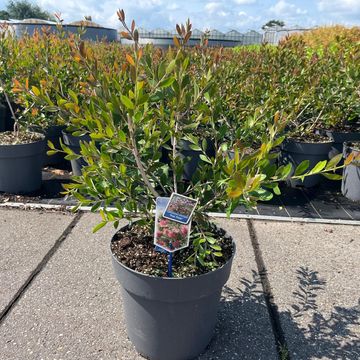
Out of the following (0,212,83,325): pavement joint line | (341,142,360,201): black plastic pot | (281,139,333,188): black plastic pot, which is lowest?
(0,212,83,325): pavement joint line

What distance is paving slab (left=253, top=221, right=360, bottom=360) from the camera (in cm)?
212

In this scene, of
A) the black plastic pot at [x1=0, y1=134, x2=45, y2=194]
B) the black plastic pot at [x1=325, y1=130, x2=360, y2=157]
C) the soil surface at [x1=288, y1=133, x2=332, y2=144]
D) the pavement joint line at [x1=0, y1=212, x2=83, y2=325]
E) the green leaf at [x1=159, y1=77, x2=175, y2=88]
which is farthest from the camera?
the black plastic pot at [x1=325, y1=130, x2=360, y2=157]

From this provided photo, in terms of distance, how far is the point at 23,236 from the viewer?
315cm

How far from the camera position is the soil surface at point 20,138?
3964 millimetres

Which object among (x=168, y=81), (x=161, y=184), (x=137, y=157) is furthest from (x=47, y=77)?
(x=168, y=81)

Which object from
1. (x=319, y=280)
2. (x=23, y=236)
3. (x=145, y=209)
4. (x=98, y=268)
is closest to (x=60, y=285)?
(x=98, y=268)

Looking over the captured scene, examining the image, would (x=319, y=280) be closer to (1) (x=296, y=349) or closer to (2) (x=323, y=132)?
(1) (x=296, y=349)

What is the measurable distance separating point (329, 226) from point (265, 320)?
5.26 feet

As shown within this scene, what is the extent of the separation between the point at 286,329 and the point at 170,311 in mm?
856

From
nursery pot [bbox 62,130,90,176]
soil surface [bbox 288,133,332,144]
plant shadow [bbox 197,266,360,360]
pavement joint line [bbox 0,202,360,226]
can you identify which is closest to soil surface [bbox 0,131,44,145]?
nursery pot [bbox 62,130,90,176]

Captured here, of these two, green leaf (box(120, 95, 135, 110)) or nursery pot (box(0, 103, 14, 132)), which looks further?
nursery pot (box(0, 103, 14, 132))

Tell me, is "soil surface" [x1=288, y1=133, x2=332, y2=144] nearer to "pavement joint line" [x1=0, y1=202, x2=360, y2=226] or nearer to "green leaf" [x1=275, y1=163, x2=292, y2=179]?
"pavement joint line" [x1=0, y1=202, x2=360, y2=226]

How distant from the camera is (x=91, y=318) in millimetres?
2229

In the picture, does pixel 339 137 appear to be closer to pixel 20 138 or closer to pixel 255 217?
pixel 255 217
